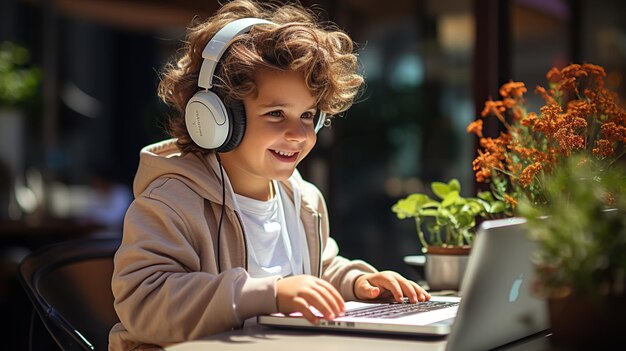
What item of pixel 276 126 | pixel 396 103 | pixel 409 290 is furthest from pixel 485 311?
pixel 396 103

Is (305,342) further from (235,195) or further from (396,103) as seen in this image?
(396,103)

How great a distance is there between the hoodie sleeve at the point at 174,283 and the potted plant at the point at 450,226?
547 mm

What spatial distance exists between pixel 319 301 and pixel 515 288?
26cm

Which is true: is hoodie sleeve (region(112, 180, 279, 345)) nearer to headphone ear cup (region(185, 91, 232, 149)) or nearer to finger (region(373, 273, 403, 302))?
headphone ear cup (region(185, 91, 232, 149))

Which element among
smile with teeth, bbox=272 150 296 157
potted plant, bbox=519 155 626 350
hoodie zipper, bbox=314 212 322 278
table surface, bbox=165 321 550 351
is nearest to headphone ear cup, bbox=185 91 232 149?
smile with teeth, bbox=272 150 296 157

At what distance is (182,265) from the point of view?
1.39 meters

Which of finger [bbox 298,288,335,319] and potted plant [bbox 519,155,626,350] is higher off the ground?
potted plant [bbox 519,155,626,350]

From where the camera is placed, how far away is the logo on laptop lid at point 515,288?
1102 millimetres

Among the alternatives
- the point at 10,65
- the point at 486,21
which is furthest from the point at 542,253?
the point at 10,65

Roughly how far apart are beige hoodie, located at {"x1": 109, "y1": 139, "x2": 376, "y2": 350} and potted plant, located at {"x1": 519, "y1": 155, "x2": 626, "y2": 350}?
0.47 metres

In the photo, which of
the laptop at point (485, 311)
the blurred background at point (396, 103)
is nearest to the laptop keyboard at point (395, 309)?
the laptop at point (485, 311)

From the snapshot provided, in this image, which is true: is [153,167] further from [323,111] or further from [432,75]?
[432,75]

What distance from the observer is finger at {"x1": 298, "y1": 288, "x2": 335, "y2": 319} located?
1.14 m

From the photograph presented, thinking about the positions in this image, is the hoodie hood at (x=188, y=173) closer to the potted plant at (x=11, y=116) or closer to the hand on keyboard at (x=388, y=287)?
the hand on keyboard at (x=388, y=287)
